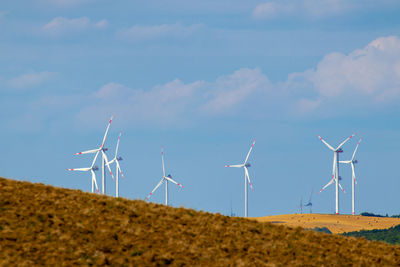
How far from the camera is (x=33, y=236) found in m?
34.1

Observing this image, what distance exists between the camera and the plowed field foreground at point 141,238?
107 feet

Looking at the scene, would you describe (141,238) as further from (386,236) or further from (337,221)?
(337,221)

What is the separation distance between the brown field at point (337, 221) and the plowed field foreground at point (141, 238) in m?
100

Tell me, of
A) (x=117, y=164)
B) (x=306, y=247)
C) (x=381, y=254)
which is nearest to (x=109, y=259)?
(x=306, y=247)

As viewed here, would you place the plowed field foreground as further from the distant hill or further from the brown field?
the brown field

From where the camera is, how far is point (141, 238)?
35094 mm

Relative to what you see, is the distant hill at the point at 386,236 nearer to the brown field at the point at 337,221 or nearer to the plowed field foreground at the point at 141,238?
the brown field at the point at 337,221

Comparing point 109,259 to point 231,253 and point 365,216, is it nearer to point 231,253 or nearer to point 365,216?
point 231,253

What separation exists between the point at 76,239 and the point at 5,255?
4.01 meters

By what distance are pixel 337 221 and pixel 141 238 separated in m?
124

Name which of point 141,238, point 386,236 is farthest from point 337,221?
point 141,238

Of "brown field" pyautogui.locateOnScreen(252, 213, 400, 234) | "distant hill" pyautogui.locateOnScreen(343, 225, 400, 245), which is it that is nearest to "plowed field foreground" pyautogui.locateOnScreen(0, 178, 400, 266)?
"distant hill" pyautogui.locateOnScreen(343, 225, 400, 245)

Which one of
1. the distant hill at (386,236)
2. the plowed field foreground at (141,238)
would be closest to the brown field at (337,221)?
the distant hill at (386,236)

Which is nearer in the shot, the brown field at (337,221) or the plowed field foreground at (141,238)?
the plowed field foreground at (141,238)
